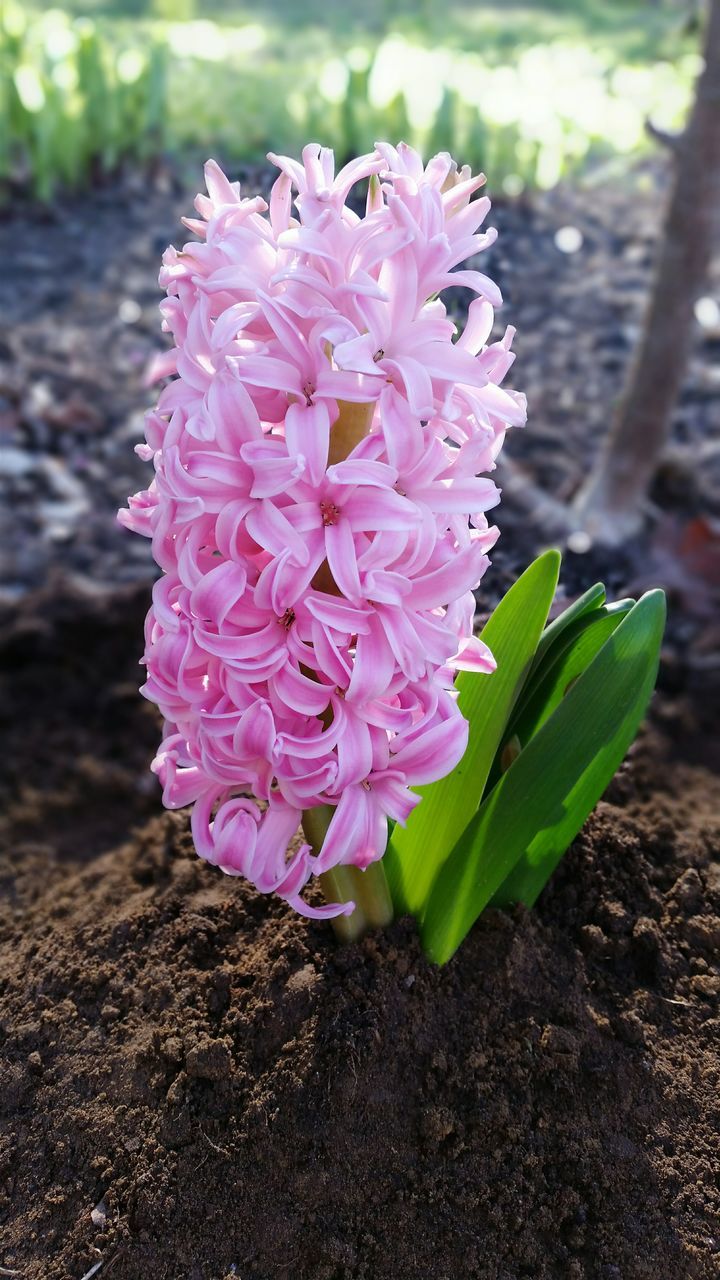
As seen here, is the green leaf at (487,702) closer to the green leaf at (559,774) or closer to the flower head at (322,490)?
the green leaf at (559,774)

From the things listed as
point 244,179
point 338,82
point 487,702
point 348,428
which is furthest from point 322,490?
point 338,82

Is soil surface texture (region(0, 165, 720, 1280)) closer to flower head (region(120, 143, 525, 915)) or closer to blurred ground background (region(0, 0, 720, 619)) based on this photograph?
flower head (region(120, 143, 525, 915))

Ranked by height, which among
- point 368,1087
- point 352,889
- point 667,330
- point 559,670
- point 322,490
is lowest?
point 368,1087

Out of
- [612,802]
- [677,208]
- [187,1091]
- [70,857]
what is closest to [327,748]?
[187,1091]

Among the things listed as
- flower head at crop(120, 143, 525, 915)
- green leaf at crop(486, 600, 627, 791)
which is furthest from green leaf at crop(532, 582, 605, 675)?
flower head at crop(120, 143, 525, 915)

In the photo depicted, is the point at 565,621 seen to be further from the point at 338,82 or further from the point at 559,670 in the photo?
the point at 338,82

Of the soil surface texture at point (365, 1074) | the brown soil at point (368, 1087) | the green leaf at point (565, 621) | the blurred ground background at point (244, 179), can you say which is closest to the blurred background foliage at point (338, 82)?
the blurred ground background at point (244, 179)
